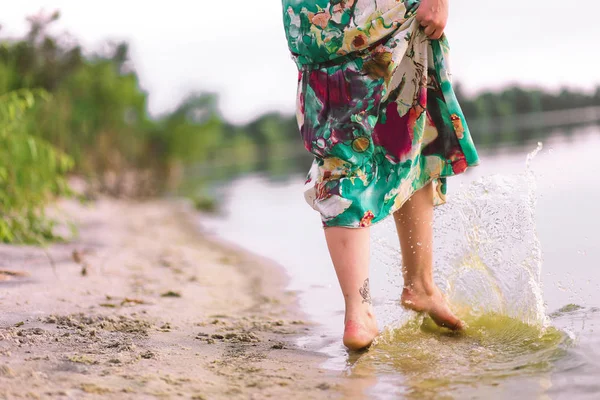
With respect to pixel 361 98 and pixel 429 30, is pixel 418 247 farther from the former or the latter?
pixel 429 30

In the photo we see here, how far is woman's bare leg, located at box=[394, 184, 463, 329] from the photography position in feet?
8.15

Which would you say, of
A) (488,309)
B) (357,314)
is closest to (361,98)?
(357,314)

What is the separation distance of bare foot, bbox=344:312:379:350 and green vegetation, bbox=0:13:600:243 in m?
1.59

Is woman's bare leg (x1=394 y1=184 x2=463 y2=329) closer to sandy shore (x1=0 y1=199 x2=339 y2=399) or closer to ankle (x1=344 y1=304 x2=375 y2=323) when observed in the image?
ankle (x1=344 y1=304 x2=375 y2=323)

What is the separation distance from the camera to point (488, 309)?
255 centimetres

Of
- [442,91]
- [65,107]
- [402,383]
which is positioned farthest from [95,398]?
[65,107]

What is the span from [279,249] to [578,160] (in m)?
4.40

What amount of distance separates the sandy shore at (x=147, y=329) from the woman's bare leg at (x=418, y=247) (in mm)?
455

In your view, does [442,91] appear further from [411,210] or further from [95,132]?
[95,132]

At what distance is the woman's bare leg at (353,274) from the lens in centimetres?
220

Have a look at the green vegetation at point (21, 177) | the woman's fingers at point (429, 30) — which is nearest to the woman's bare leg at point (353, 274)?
the woman's fingers at point (429, 30)

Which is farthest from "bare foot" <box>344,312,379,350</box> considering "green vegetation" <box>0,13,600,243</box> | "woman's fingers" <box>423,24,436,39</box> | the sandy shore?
"green vegetation" <box>0,13,600,243</box>

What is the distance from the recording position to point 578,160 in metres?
8.05

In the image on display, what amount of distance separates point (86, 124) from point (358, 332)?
834cm
